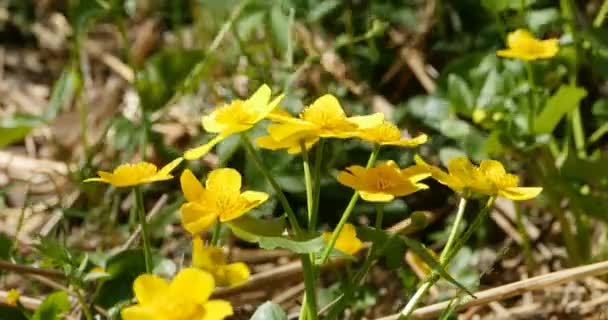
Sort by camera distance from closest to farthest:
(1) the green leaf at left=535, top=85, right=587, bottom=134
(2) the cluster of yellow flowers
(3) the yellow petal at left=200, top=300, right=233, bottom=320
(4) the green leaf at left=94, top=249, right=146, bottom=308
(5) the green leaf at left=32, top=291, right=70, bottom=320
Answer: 1. (3) the yellow petal at left=200, top=300, right=233, bottom=320
2. (2) the cluster of yellow flowers
3. (5) the green leaf at left=32, top=291, right=70, bottom=320
4. (4) the green leaf at left=94, top=249, right=146, bottom=308
5. (1) the green leaf at left=535, top=85, right=587, bottom=134

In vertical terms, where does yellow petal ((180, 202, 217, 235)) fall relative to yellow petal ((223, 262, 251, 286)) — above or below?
above

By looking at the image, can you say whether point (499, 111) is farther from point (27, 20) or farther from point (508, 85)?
point (27, 20)

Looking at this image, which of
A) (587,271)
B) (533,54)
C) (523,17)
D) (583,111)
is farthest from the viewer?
(583,111)

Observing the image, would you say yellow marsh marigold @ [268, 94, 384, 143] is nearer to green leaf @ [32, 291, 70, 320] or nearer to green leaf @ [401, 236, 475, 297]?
green leaf @ [401, 236, 475, 297]

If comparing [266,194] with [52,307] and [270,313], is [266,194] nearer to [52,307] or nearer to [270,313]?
[270,313]

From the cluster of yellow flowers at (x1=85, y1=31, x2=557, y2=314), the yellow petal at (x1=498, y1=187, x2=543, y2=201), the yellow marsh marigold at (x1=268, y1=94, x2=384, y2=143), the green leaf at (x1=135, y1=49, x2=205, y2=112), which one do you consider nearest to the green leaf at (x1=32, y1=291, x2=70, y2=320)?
the cluster of yellow flowers at (x1=85, y1=31, x2=557, y2=314)

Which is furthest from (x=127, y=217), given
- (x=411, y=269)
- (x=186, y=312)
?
(x=186, y=312)
